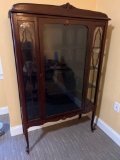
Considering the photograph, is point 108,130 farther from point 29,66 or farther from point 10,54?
point 10,54

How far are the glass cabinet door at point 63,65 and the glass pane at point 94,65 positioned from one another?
126 millimetres

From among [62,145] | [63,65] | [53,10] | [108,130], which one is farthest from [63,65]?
[108,130]

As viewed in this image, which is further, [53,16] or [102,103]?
[102,103]

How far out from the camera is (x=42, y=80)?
4.50 ft

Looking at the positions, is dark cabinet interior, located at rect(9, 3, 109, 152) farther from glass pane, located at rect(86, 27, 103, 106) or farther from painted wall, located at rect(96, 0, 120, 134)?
painted wall, located at rect(96, 0, 120, 134)

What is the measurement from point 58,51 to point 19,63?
464 millimetres

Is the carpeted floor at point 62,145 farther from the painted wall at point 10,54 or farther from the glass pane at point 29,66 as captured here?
the glass pane at point 29,66

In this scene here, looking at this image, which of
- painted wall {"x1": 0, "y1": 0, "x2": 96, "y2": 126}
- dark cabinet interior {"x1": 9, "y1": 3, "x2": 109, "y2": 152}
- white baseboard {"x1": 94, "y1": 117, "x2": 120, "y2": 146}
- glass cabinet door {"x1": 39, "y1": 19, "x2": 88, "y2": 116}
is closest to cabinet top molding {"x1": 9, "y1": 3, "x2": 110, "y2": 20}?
dark cabinet interior {"x1": 9, "y1": 3, "x2": 109, "y2": 152}

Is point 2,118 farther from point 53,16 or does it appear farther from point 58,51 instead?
point 53,16

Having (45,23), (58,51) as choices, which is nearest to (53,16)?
(45,23)

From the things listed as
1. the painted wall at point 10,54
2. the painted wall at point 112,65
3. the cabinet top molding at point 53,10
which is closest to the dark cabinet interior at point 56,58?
the cabinet top molding at point 53,10

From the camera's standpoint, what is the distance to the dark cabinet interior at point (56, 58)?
1182 millimetres

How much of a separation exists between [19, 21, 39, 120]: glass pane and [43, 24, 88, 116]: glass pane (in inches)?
5.3

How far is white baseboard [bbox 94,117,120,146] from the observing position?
1.75 m
